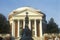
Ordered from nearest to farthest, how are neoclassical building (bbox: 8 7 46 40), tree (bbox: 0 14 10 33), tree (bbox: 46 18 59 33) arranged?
tree (bbox: 0 14 10 33), neoclassical building (bbox: 8 7 46 40), tree (bbox: 46 18 59 33)

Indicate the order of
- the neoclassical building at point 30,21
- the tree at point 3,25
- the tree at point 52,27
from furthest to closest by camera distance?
the tree at point 52,27 < the neoclassical building at point 30,21 < the tree at point 3,25

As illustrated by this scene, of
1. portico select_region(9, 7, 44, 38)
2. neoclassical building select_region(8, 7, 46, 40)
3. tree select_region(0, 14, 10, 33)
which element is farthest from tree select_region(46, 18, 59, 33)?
tree select_region(0, 14, 10, 33)

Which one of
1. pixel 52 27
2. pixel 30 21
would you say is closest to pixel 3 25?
pixel 30 21

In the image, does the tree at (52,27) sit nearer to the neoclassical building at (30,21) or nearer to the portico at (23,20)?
the neoclassical building at (30,21)

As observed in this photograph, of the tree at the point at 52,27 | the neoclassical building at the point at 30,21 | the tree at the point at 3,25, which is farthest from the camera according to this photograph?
the tree at the point at 52,27

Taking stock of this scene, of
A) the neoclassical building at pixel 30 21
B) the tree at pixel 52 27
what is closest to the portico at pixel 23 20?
the neoclassical building at pixel 30 21

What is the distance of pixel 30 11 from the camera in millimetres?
70312

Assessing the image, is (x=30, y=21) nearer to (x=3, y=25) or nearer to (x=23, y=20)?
(x=23, y=20)

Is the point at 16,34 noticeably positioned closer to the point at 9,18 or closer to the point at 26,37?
the point at 9,18

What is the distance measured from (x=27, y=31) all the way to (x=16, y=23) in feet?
131

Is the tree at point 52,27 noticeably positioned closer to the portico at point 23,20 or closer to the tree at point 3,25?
the portico at point 23,20

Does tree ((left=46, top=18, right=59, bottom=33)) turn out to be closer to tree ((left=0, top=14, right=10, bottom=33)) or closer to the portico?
the portico

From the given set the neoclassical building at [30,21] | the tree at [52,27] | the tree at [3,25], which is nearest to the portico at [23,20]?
the neoclassical building at [30,21]

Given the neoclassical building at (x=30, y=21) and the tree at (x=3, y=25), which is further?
the neoclassical building at (x=30, y=21)
